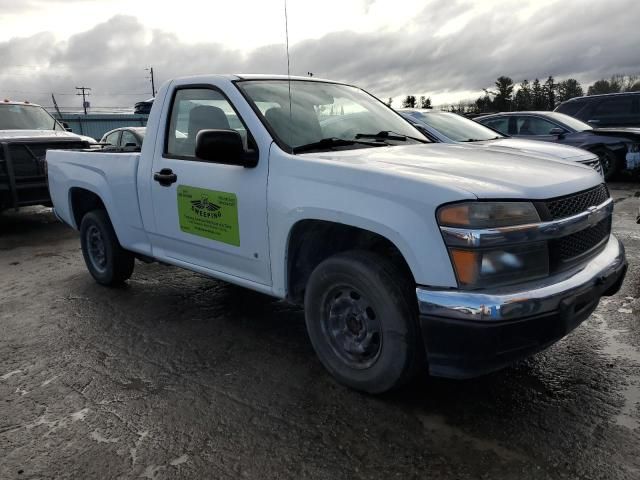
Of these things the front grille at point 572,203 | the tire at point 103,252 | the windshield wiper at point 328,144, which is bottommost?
the tire at point 103,252

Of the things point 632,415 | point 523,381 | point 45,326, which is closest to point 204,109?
point 45,326

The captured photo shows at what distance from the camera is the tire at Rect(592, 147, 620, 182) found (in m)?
11.1

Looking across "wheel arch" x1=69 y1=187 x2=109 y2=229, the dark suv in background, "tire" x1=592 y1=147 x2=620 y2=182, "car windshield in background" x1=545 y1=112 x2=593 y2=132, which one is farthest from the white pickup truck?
the dark suv in background

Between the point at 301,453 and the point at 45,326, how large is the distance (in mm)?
2801

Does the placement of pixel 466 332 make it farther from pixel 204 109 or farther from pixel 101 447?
pixel 204 109

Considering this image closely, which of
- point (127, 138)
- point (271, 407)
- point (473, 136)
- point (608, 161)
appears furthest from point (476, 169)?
point (608, 161)

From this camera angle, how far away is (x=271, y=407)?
9.92ft

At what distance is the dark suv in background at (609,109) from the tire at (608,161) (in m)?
1.90

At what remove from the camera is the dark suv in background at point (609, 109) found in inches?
495

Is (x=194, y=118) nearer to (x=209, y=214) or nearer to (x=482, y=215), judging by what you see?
(x=209, y=214)

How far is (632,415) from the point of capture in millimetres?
2807

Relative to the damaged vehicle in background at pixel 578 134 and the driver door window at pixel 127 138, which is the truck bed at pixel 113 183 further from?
the damaged vehicle in background at pixel 578 134

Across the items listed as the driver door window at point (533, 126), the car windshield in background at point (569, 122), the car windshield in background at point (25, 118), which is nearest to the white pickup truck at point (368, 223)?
the car windshield in background at point (25, 118)

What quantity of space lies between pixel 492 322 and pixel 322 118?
1.93 m
